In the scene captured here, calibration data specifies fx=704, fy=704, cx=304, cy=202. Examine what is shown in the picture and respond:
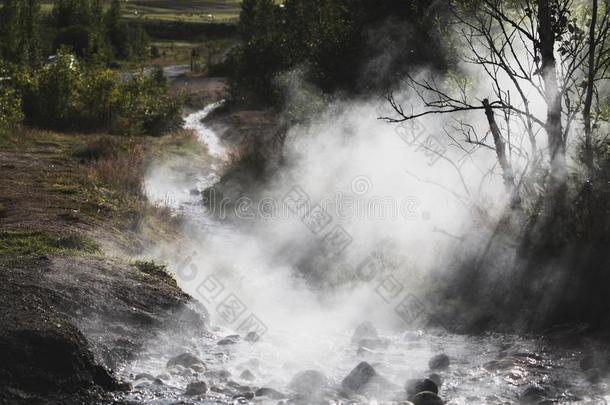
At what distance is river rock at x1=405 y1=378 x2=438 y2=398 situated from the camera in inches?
220

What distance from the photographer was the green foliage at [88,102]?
19.4 meters

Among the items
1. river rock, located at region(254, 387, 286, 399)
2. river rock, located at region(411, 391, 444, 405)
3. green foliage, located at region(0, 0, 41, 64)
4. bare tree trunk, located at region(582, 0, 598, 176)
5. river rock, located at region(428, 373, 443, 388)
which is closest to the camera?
river rock, located at region(411, 391, 444, 405)

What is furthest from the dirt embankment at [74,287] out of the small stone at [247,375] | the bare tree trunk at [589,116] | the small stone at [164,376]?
the bare tree trunk at [589,116]

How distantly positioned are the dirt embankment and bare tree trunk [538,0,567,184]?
14.0 feet

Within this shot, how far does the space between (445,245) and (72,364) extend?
5.29 metres

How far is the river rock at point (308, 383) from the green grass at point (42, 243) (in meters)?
3.30

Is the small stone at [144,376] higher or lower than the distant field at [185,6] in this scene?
lower

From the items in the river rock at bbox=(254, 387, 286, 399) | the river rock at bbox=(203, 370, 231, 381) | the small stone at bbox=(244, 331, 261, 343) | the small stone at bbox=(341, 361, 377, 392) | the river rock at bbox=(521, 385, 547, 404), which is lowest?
the small stone at bbox=(244, 331, 261, 343)

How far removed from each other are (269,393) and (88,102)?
53.9 ft

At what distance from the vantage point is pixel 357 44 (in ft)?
50.9

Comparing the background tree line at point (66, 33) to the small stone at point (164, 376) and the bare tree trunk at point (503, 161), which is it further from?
the small stone at point (164, 376)

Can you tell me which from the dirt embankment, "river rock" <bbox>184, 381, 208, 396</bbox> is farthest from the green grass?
"river rock" <bbox>184, 381, 208, 396</bbox>

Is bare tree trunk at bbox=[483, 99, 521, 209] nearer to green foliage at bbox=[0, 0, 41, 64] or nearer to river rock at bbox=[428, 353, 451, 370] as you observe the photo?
river rock at bbox=[428, 353, 451, 370]

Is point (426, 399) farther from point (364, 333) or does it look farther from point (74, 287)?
point (74, 287)
